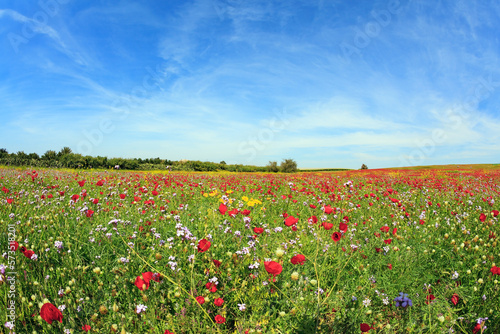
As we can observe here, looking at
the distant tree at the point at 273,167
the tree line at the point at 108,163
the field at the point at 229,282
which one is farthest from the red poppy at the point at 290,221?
the distant tree at the point at 273,167

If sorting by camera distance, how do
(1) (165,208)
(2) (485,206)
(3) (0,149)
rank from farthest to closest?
1. (3) (0,149)
2. (2) (485,206)
3. (1) (165,208)

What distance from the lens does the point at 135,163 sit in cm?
3167

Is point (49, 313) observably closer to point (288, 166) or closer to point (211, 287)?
point (211, 287)

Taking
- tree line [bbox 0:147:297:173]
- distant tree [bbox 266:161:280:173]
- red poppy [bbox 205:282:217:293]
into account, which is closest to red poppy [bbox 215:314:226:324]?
red poppy [bbox 205:282:217:293]

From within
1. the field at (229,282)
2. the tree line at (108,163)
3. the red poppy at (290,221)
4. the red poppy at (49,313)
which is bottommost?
the field at (229,282)

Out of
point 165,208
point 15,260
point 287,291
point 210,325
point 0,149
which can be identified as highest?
point 0,149

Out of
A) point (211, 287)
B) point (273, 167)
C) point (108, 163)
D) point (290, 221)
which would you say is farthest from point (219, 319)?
point (273, 167)

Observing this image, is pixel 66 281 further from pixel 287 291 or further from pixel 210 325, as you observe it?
pixel 287 291

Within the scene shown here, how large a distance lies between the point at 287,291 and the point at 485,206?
663cm

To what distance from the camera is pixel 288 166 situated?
45.9 meters

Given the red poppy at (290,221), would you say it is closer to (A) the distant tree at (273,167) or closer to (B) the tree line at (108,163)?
(B) the tree line at (108,163)

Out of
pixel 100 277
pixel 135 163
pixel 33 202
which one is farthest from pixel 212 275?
pixel 135 163

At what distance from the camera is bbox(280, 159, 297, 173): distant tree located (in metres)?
45.8

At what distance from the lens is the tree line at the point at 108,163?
23000 mm
